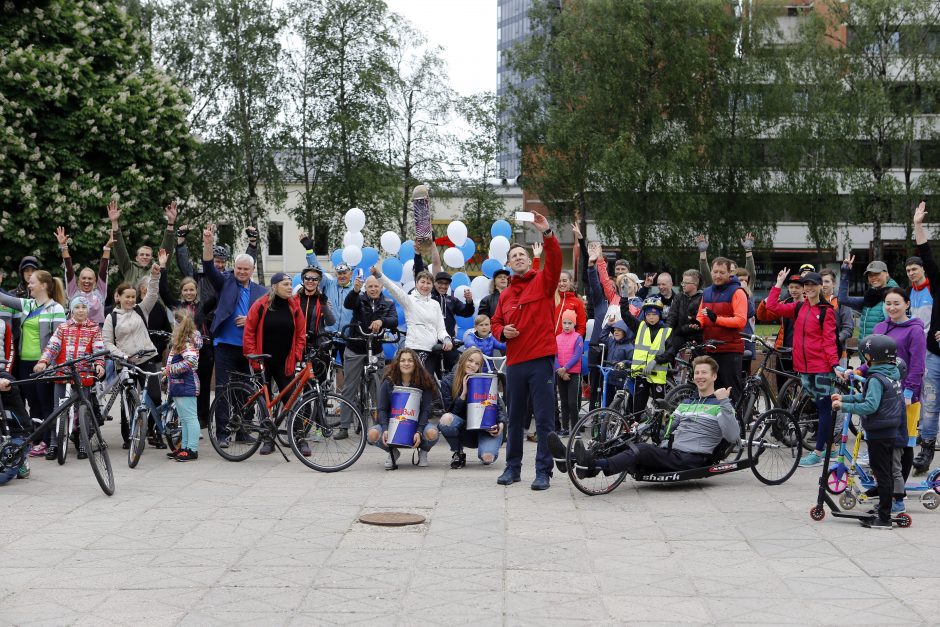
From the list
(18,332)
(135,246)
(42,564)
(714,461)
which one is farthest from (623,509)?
(135,246)

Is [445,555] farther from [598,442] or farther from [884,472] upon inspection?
[884,472]

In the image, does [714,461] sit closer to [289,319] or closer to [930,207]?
[289,319]

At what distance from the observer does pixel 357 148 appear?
4253cm

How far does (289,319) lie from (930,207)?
37027 millimetres

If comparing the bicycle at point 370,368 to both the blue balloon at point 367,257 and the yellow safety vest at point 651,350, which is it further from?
the blue balloon at point 367,257

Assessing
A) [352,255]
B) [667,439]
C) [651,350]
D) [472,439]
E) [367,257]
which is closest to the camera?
[667,439]

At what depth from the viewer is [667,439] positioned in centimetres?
941

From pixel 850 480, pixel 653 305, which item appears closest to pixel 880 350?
pixel 850 480

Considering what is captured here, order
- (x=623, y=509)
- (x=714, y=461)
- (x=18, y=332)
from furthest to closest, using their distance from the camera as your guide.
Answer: (x=18, y=332) → (x=714, y=461) → (x=623, y=509)

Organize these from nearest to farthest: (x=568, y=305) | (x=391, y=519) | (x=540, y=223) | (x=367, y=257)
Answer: (x=391, y=519)
(x=540, y=223)
(x=568, y=305)
(x=367, y=257)

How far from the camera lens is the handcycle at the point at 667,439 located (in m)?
9.07

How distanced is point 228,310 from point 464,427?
3118 mm

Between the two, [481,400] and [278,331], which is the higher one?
[278,331]

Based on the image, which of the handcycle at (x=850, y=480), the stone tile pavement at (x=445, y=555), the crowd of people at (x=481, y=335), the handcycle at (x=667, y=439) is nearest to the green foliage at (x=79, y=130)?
the crowd of people at (x=481, y=335)
